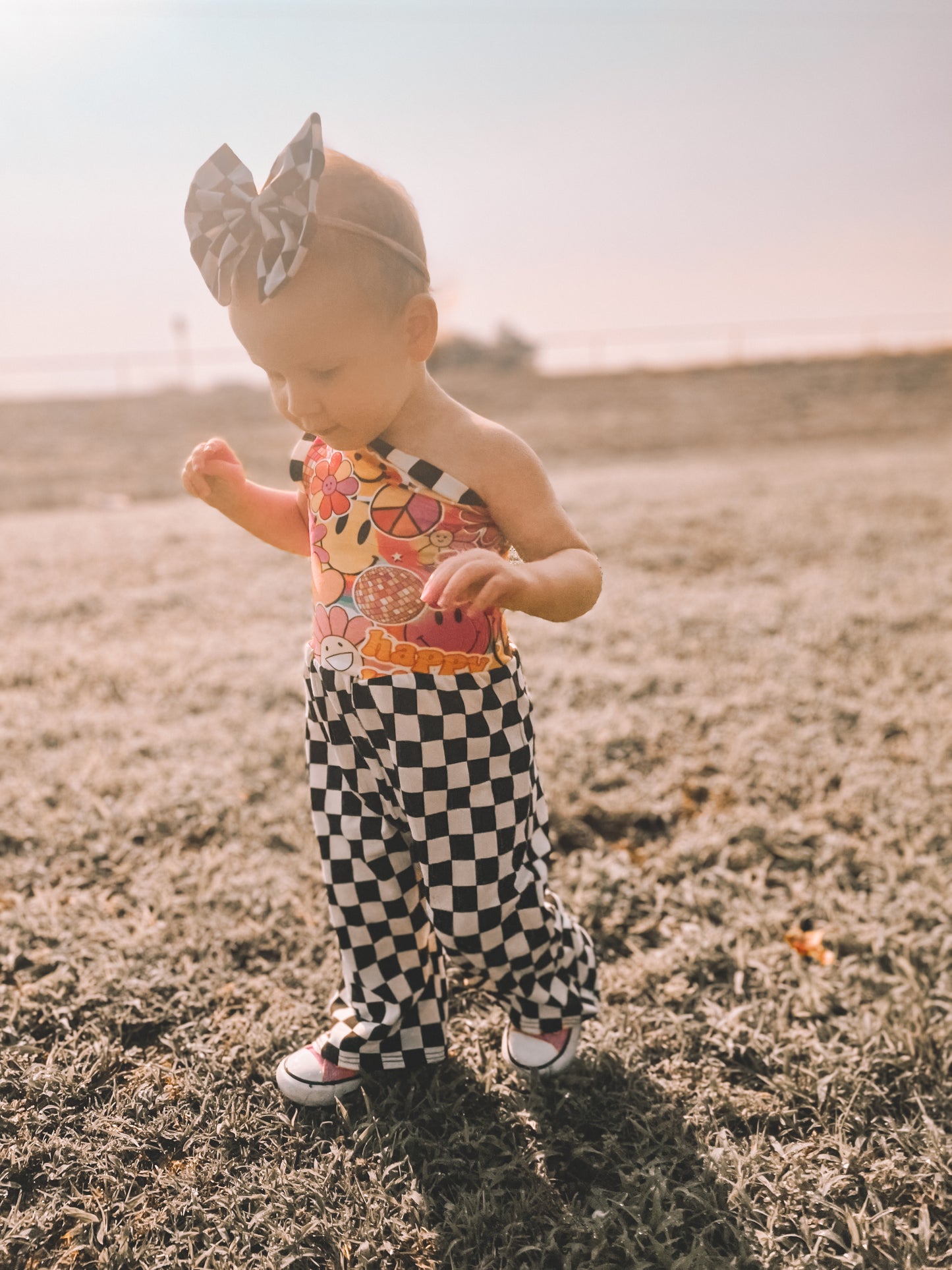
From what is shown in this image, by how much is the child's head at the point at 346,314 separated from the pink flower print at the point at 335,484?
0.38 feet

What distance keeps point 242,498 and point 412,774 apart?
2.11 ft

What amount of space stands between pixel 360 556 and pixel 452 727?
1.08 ft

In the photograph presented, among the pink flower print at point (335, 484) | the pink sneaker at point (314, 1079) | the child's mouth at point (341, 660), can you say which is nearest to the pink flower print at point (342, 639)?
the child's mouth at point (341, 660)

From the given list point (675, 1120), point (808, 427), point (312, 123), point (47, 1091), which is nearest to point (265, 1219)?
point (47, 1091)

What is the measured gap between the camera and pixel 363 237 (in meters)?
1.29

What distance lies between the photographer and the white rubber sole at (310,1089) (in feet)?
5.88

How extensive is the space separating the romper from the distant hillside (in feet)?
31.5

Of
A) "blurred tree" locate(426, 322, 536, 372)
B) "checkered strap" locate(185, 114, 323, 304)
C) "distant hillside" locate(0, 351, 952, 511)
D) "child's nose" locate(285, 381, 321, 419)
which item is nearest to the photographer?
"checkered strap" locate(185, 114, 323, 304)

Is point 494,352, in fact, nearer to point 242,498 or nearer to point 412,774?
point 242,498

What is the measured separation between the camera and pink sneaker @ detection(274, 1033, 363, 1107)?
1.79 metres

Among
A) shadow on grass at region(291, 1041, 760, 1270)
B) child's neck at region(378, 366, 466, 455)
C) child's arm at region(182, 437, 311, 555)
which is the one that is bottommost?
shadow on grass at region(291, 1041, 760, 1270)

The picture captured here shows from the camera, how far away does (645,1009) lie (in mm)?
2033

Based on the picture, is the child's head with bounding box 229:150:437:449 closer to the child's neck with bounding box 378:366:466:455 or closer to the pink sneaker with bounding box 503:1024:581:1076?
the child's neck with bounding box 378:366:466:455

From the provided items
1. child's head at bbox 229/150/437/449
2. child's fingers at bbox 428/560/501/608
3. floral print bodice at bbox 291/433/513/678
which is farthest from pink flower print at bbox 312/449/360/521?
child's fingers at bbox 428/560/501/608
